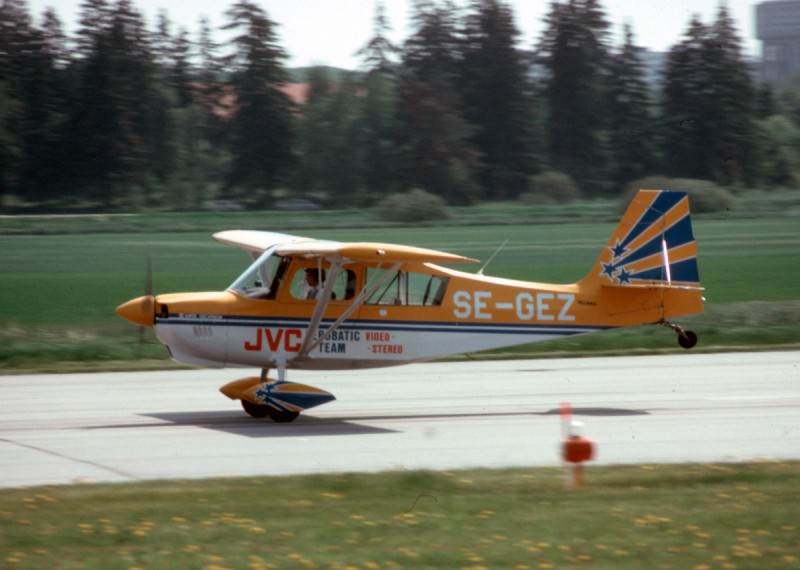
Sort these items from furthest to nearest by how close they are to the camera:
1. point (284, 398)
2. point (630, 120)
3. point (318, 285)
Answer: point (630, 120)
point (318, 285)
point (284, 398)

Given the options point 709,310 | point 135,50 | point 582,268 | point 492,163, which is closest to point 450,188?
point 492,163

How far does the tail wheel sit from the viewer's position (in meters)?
12.9

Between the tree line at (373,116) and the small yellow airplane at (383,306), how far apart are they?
31.1 m

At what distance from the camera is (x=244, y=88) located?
51.8 metres

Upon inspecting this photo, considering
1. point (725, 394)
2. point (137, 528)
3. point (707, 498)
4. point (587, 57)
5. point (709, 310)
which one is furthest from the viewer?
point (587, 57)

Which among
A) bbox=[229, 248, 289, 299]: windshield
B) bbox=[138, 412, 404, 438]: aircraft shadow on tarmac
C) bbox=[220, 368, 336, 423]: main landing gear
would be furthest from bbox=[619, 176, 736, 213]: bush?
bbox=[220, 368, 336, 423]: main landing gear

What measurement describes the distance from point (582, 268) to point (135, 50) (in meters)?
28.3

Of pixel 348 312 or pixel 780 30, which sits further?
pixel 780 30

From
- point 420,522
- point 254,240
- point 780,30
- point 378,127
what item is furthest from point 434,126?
point 780,30

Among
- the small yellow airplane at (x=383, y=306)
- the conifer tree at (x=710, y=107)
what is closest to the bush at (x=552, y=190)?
the conifer tree at (x=710, y=107)

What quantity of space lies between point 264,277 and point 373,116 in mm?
37467

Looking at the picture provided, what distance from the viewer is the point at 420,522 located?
7.77 meters

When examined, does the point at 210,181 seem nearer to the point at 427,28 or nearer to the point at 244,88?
the point at 244,88

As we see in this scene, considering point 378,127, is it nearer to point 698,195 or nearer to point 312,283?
point 698,195
